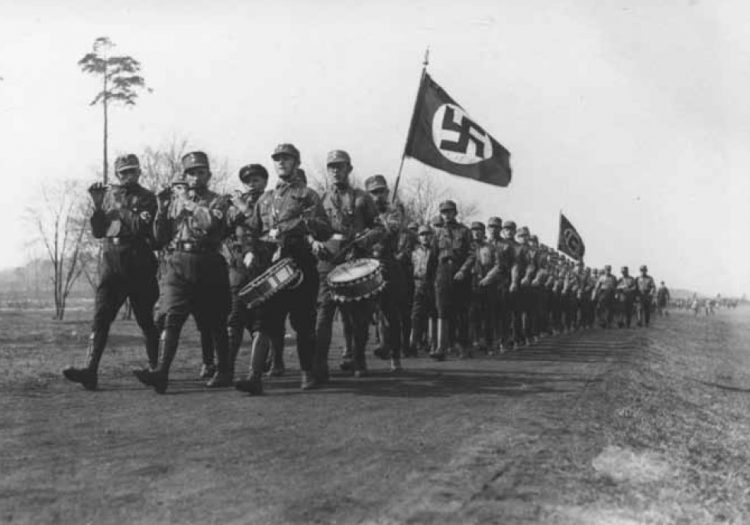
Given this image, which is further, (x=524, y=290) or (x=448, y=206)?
(x=524, y=290)

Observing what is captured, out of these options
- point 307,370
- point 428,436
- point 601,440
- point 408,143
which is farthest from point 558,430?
point 408,143

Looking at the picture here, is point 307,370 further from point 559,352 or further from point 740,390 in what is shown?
point 740,390

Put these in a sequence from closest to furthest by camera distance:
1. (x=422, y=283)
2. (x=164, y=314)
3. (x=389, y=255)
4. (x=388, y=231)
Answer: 1. (x=164, y=314)
2. (x=388, y=231)
3. (x=389, y=255)
4. (x=422, y=283)

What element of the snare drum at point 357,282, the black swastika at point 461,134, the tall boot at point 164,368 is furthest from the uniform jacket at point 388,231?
the black swastika at point 461,134

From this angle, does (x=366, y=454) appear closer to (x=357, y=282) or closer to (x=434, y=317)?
(x=357, y=282)

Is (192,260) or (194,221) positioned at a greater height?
(194,221)

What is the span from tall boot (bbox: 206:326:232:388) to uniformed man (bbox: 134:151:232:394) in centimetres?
7

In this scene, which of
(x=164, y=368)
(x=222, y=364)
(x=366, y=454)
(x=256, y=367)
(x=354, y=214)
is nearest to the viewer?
(x=366, y=454)

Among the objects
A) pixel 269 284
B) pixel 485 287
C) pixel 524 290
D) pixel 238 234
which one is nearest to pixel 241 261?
pixel 238 234

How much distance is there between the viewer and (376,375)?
928cm

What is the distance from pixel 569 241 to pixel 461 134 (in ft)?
50.6

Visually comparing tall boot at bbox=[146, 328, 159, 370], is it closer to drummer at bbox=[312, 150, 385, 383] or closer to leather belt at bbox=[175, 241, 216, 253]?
leather belt at bbox=[175, 241, 216, 253]

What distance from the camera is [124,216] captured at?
Answer: 7.73 meters

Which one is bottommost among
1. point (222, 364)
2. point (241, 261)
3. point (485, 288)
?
point (222, 364)
